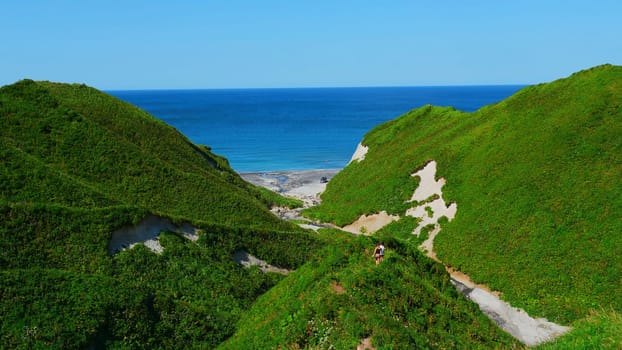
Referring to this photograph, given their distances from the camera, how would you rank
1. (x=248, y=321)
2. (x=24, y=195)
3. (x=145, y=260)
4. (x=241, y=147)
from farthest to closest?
1. (x=241, y=147)
2. (x=24, y=195)
3. (x=145, y=260)
4. (x=248, y=321)

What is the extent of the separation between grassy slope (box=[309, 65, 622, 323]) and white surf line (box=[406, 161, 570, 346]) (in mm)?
698

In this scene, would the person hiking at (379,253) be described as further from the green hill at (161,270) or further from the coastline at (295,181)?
the coastline at (295,181)

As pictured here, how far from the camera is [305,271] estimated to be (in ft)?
77.7

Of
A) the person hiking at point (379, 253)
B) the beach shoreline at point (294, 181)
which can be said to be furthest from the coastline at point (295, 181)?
the person hiking at point (379, 253)

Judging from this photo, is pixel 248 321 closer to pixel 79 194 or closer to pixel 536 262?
pixel 79 194

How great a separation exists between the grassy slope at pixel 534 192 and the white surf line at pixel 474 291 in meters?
0.70

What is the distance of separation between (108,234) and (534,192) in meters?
29.6

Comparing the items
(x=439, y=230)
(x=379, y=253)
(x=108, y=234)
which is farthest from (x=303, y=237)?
(x=379, y=253)

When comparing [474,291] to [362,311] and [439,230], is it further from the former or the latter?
[362,311]

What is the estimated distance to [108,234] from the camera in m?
29.8

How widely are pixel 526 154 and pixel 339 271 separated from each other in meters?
28.1

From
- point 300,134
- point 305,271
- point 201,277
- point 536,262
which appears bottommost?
point 300,134

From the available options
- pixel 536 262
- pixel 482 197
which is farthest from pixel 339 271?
pixel 482 197

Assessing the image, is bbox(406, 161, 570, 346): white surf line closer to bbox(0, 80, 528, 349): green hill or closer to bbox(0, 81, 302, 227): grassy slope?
bbox(0, 80, 528, 349): green hill
